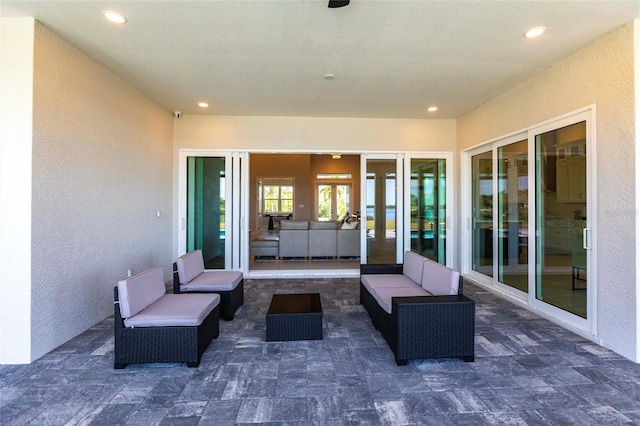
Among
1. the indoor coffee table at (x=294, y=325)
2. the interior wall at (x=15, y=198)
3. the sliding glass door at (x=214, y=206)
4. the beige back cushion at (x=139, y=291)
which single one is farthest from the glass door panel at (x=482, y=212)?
the interior wall at (x=15, y=198)

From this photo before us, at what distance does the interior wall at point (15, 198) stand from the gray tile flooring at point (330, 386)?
32cm

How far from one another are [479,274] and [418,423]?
13.6 ft

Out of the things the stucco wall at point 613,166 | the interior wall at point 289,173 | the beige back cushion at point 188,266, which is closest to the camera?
the stucco wall at point 613,166

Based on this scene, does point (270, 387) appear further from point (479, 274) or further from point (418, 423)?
point (479, 274)

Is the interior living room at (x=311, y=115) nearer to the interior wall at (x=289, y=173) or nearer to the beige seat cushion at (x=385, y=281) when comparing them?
the beige seat cushion at (x=385, y=281)

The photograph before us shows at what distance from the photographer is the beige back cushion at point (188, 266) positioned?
3.59 metres

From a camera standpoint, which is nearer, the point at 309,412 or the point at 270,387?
the point at 309,412

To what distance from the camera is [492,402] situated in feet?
6.79

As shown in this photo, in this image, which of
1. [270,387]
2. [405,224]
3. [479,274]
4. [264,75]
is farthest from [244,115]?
[479,274]

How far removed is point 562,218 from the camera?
11.7 ft

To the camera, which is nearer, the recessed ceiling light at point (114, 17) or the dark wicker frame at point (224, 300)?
the recessed ceiling light at point (114, 17)

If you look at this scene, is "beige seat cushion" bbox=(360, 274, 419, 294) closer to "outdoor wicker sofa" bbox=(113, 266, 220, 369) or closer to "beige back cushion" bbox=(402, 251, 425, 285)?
"beige back cushion" bbox=(402, 251, 425, 285)

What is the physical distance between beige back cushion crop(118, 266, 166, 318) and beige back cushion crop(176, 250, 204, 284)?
0.47 meters

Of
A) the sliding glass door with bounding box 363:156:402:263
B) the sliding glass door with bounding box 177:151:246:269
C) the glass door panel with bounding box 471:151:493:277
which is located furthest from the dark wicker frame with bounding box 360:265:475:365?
the sliding glass door with bounding box 177:151:246:269
